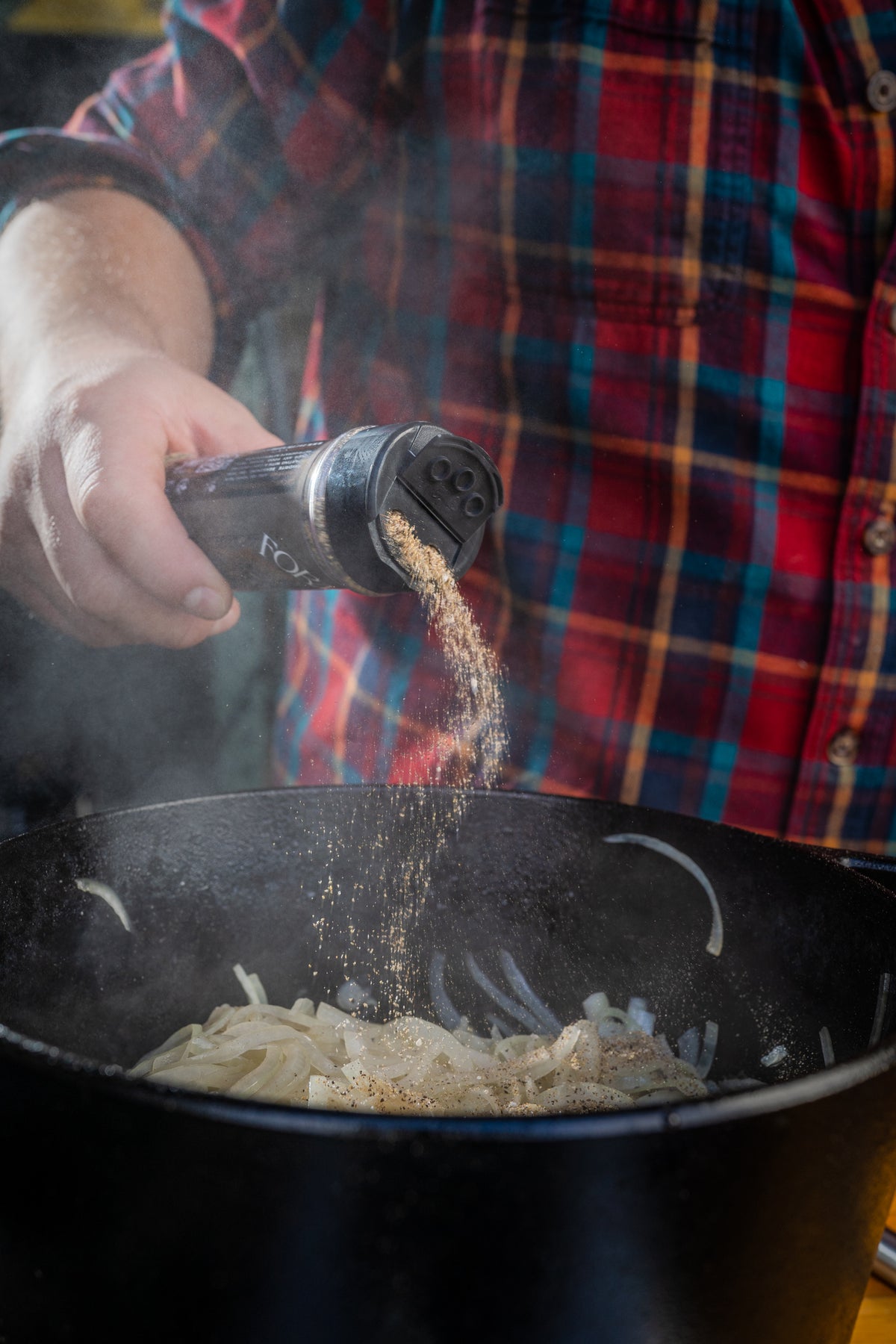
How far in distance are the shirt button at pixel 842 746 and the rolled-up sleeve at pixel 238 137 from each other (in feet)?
3.31

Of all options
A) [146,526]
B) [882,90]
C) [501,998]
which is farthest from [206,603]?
[882,90]

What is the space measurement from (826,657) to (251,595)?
3.26ft

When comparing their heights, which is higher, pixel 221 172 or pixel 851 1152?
pixel 221 172

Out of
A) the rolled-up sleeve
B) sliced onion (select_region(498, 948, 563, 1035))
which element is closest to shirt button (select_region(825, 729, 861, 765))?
sliced onion (select_region(498, 948, 563, 1035))

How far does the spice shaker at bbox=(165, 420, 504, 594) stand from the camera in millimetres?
756

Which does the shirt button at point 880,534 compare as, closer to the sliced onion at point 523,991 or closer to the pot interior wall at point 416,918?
the pot interior wall at point 416,918

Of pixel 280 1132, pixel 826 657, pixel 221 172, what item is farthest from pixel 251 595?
pixel 280 1132

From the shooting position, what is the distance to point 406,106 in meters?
1.42

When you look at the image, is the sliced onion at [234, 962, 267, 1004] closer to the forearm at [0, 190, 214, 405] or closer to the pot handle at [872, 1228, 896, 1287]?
the pot handle at [872, 1228, 896, 1287]

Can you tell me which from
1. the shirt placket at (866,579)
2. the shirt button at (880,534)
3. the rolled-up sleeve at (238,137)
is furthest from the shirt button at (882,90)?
the rolled-up sleeve at (238,137)

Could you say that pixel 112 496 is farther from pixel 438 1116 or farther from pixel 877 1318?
pixel 877 1318

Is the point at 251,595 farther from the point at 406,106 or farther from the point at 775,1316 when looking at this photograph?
the point at 775,1316

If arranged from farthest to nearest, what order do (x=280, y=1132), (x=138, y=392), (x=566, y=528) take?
1. (x=566, y=528)
2. (x=138, y=392)
3. (x=280, y=1132)

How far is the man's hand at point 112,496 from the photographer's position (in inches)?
38.6
